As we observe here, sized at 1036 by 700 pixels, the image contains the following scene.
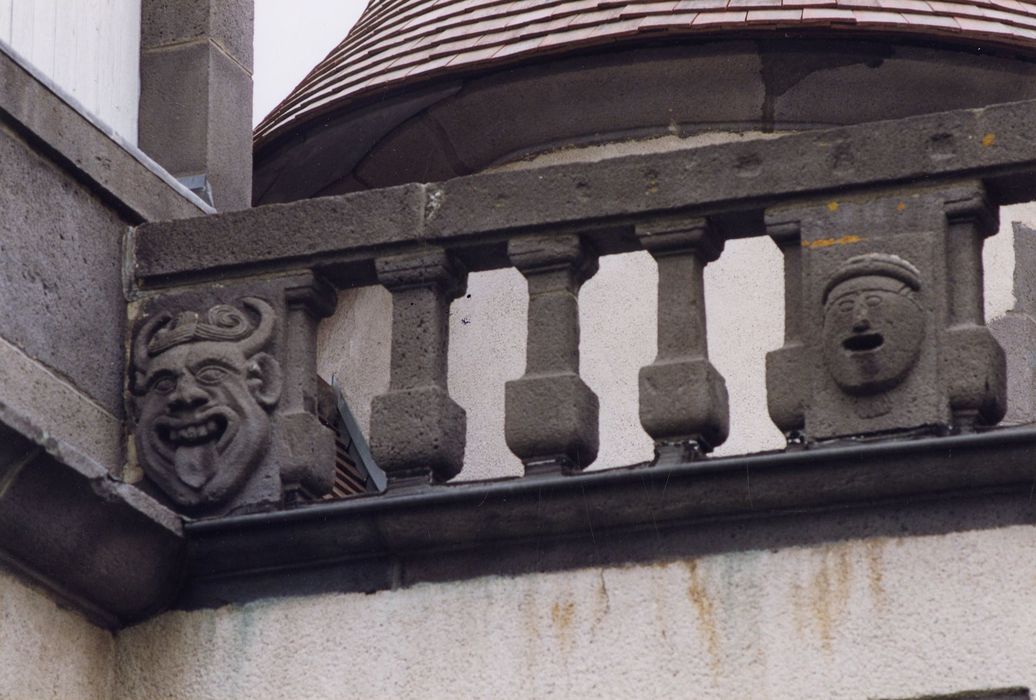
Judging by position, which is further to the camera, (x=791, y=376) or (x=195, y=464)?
(x=195, y=464)

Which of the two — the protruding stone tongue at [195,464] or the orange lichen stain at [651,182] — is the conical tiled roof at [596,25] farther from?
the protruding stone tongue at [195,464]

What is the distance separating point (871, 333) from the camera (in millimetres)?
4469

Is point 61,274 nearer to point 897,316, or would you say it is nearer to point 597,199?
point 597,199

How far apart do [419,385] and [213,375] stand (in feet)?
1.47

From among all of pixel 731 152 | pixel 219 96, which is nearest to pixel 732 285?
pixel 219 96

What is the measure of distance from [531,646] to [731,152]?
3.39 ft

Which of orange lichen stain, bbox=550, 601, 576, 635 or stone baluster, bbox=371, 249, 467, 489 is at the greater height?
stone baluster, bbox=371, 249, 467, 489

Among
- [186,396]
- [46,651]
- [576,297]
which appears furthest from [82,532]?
[576,297]

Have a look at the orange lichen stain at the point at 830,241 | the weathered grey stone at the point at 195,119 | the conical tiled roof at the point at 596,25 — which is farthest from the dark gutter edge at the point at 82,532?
the conical tiled roof at the point at 596,25

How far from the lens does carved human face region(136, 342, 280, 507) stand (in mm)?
4848

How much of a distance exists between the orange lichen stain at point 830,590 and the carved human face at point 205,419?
3.84ft

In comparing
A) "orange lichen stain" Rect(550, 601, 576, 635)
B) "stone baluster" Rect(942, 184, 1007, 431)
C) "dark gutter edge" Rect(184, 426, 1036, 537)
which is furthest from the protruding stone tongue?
"stone baluster" Rect(942, 184, 1007, 431)

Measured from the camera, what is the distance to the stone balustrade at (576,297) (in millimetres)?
4477

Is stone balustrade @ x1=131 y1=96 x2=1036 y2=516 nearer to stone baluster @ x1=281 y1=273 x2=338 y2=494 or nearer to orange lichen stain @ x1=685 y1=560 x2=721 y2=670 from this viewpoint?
stone baluster @ x1=281 y1=273 x2=338 y2=494
